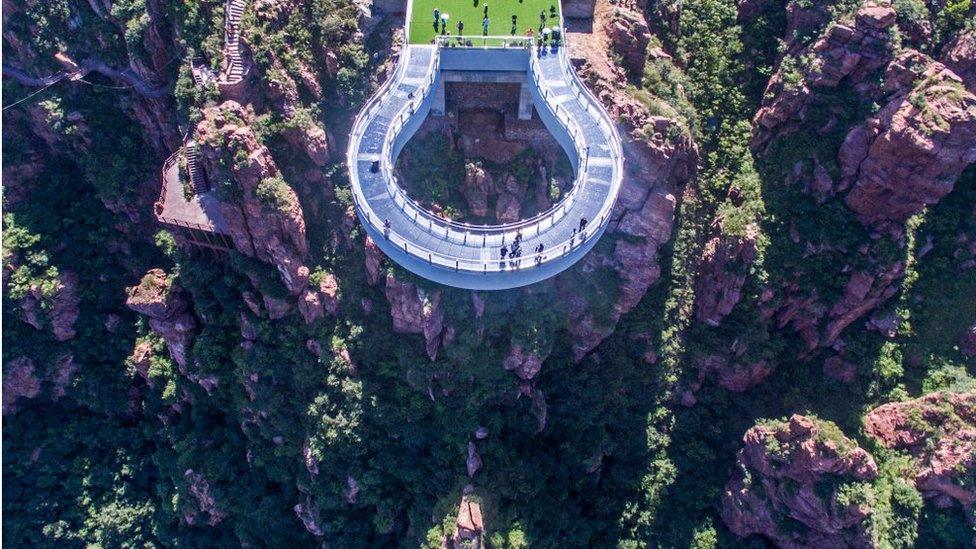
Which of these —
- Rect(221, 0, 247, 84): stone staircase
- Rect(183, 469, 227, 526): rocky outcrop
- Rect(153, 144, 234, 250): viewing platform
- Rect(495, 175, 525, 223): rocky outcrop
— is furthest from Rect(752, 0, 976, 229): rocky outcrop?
Rect(183, 469, 227, 526): rocky outcrop

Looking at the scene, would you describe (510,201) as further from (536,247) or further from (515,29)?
(515,29)

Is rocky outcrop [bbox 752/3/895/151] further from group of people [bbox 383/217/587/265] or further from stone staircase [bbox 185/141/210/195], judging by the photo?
stone staircase [bbox 185/141/210/195]

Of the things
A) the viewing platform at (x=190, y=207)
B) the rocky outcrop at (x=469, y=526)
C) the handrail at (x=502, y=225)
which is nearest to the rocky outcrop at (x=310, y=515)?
the rocky outcrop at (x=469, y=526)

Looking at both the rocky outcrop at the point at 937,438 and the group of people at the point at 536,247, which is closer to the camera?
the group of people at the point at 536,247

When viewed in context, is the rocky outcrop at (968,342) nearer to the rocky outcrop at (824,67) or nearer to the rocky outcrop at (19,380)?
the rocky outcrop at (824,67)

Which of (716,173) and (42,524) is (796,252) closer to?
(716,173)

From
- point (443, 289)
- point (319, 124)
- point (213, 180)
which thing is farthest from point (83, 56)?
point (443, 289)
